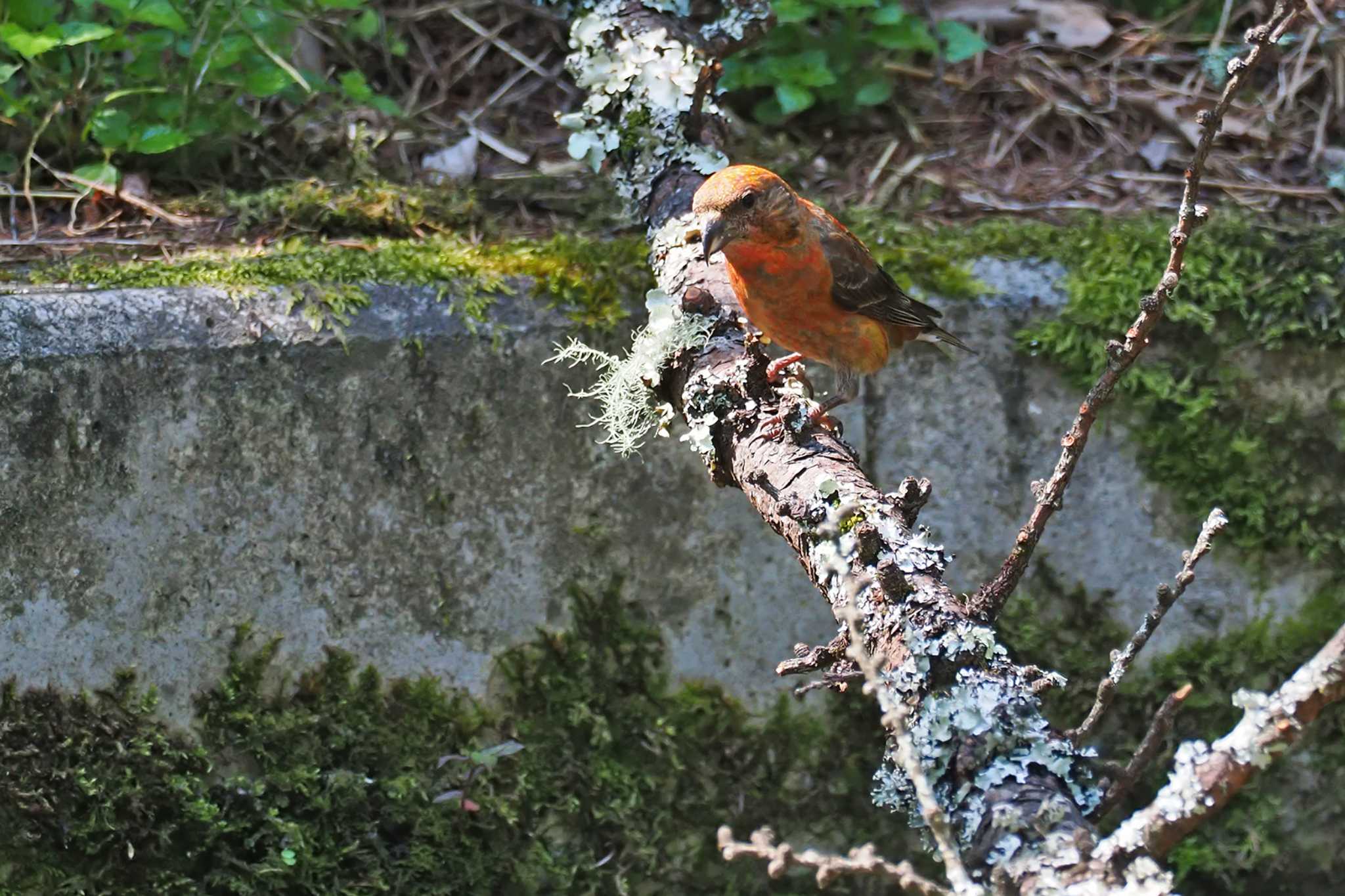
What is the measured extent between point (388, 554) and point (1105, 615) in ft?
6.92

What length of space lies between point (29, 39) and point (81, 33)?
0.46 ft

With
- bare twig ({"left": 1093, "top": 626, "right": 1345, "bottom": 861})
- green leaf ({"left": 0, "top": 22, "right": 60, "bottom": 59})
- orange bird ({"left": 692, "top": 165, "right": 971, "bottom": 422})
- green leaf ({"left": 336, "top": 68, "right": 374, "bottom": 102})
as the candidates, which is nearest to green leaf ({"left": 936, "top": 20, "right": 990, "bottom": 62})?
orange bird ({"left": 692, "top": 165, "right": 971, "bottom": 422})

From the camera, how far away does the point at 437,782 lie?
140 inches

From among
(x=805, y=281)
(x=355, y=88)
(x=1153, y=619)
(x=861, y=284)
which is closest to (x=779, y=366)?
(x=805, y=281)

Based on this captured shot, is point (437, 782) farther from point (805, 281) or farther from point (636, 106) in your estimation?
point (636, 106)

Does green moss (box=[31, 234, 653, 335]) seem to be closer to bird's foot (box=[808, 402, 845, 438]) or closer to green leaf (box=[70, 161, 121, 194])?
green leaf (box=[70, 161, 121, 194])

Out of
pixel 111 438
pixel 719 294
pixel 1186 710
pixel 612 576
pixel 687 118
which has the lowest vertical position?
pixel 1186 710

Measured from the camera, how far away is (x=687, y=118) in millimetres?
3557

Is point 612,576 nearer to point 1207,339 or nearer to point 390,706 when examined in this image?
point 390,706

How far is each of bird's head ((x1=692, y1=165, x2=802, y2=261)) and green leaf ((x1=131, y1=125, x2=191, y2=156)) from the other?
159cm

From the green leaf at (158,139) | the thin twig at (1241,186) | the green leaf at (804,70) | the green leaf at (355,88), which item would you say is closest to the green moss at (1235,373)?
the thin twig at (1241,186)

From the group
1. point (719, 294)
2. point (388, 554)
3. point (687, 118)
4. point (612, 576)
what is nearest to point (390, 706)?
point (388, 554)

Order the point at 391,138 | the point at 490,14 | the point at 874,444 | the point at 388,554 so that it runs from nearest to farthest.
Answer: the point at 388,554
the point at 874,444
the point at 391,138
the point at 490,14

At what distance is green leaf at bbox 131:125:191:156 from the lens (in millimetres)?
3768
